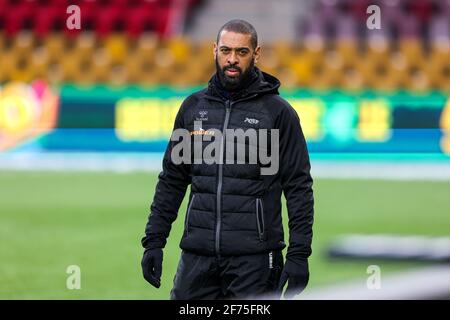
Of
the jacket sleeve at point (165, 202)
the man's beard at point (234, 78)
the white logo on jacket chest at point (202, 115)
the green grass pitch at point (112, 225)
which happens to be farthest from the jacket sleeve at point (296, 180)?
the green grass pitch at point (112, 225)

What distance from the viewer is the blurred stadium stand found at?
18.8 metres

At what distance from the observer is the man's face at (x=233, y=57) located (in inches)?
179

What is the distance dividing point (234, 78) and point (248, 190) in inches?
19.4

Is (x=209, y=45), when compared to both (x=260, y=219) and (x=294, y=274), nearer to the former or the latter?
(x=260, y=219)

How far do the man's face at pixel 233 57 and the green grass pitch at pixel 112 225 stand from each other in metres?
3.33

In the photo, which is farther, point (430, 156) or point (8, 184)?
point (430, 156)

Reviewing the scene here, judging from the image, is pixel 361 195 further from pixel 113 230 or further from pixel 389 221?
pixel 113 230

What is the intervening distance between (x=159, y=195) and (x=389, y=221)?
6.99 meters

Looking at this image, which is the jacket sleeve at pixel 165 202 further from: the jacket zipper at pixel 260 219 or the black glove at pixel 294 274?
the black glove at pixel 294 274

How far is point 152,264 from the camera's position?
4.82m

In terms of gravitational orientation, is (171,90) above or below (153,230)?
above

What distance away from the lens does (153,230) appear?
484 centimetres

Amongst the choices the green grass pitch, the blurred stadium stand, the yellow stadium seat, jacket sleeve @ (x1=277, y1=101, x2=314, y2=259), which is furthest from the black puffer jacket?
the yellow stadium seat
